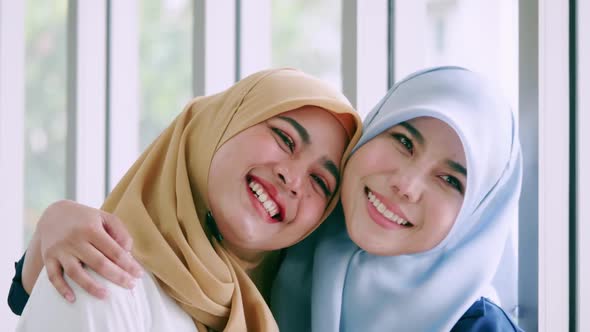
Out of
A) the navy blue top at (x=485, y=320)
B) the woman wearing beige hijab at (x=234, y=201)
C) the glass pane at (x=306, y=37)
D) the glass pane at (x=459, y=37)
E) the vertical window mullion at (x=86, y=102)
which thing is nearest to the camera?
the woman wearing beige hijab at (x=234, y=201)

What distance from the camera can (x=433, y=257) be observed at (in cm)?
142

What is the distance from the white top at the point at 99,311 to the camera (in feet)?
3.70

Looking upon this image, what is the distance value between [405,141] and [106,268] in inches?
23.5

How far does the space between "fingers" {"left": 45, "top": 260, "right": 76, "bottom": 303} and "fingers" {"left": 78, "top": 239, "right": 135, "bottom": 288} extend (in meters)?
0.04

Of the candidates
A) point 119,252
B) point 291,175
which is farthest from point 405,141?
point 119,252

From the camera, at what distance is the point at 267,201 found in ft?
4.28

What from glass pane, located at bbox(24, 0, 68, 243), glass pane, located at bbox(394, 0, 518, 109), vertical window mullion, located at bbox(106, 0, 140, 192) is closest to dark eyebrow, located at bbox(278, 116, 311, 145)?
glass pane, located at bbox(394, 0, 518, 109)

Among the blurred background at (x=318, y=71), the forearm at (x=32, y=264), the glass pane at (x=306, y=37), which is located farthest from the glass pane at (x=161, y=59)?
the forearm at (x=32, y=264)

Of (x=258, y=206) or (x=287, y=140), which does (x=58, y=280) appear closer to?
(x=258, y=206)

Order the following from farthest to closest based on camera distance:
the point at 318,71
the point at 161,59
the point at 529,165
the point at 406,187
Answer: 1. the point at 161,59
2. the point at 318,71
3. the point at 529,165
4. the point at 406,187

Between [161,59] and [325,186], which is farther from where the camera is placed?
[161,59]
